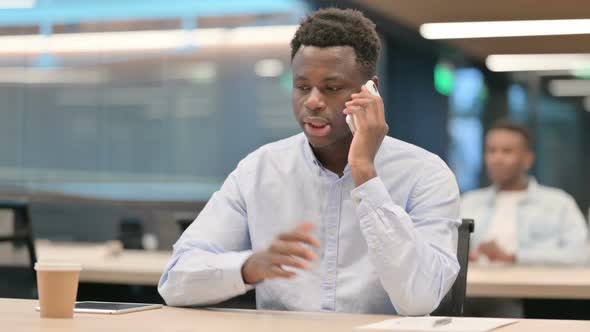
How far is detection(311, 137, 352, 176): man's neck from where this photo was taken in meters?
2.44

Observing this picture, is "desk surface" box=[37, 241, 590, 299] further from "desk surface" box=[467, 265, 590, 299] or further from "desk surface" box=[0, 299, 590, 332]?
"desk surface" box=[0, 299, 590, 332]

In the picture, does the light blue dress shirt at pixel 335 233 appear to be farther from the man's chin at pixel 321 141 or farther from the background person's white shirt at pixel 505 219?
the background person's white shirt at pixel 505 219

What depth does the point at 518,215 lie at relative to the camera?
5145mm

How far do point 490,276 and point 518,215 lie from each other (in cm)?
125

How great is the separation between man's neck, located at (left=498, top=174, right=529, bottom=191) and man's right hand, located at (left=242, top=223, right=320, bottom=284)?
3.22 metres

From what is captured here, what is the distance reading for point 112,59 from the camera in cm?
893

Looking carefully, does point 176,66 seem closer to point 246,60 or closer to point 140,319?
point 246,60

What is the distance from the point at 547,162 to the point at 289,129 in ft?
8.05

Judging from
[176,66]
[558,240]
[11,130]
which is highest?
[176,66]

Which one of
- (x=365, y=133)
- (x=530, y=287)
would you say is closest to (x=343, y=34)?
(x=365, y=133)

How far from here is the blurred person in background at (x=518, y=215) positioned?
4828mm

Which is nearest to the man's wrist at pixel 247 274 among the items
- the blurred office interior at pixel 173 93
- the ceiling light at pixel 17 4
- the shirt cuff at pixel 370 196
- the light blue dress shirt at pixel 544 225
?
the shirt cuff at pixel 370 196

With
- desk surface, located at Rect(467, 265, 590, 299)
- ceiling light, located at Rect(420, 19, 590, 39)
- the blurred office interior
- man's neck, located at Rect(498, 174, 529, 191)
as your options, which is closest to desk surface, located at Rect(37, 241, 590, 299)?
desk surface, located at Rect(467, 265, 590, 299)

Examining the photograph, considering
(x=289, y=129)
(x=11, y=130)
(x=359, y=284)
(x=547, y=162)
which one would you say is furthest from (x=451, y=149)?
(x=359, y=284)
